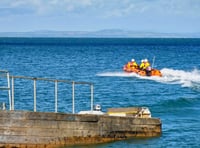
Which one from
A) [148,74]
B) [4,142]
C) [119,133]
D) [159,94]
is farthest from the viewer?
[148,74]

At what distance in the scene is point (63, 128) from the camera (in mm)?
27438

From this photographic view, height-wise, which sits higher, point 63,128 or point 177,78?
point 63,128

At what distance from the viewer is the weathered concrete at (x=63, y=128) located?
2633cm

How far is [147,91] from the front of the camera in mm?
52938

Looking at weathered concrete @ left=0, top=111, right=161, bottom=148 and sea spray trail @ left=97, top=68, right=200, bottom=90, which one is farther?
sea spray trail @ left=97, top=68, right=200, bottom=90

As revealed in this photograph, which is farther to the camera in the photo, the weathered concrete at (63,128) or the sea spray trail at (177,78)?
the sea spray trail at (177,78)

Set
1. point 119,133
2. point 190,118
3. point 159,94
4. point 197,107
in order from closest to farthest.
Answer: point 119,133 → point 190,118 → point 197,107 → point 159,94

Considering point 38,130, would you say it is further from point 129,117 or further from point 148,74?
point 148,74

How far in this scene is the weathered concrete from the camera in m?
26.3

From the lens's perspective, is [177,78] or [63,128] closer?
[63,128]

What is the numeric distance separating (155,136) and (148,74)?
35.6 metres

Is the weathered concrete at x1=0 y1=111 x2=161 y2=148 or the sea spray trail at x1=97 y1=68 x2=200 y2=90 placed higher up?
the weathered concrete at x1=0 y1=111 x2=161 y2=148

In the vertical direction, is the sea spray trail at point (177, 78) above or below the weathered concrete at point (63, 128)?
below

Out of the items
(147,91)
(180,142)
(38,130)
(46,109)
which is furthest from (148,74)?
(38,130)
